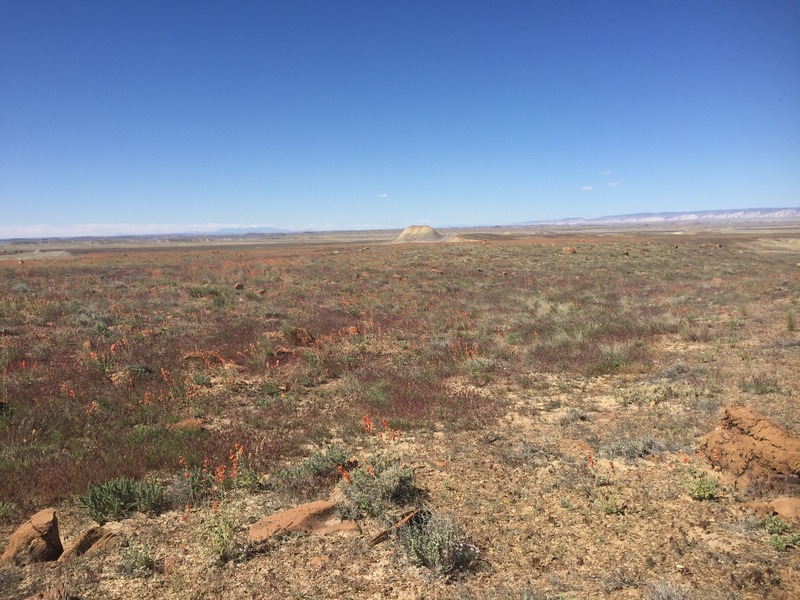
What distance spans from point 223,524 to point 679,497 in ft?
18.5

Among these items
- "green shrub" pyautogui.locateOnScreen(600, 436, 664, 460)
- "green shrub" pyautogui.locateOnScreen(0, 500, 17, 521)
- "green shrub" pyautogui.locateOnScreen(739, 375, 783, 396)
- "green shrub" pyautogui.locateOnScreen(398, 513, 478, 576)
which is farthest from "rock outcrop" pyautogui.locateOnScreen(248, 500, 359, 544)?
"green shrub" pyautogui.locateOnScreen(739, 375, 783, 396)

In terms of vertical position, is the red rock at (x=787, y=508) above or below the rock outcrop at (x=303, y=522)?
above

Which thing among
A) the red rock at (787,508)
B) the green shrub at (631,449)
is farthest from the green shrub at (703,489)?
the green shrub at (631,449)

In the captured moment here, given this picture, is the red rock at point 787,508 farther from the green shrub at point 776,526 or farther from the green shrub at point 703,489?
the green shrub at point 703,489

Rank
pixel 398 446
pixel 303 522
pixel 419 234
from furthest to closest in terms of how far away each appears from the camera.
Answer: pixel 419 234
pixel 398 446
pixel 303 522

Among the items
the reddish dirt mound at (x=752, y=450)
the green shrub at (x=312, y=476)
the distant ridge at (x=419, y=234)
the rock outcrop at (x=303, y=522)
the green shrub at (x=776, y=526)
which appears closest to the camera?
the green shrub at (x=776, y=526)

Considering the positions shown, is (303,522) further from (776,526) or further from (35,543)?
(776,526)

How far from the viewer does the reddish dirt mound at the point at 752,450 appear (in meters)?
5.59

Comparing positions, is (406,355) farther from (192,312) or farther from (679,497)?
(192,312)

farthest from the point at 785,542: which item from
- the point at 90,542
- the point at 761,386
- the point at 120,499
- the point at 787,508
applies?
the point at 120,499

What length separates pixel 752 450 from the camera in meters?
5.90

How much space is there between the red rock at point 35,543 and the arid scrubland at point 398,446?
96 mm

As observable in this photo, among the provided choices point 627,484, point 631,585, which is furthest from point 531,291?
point 631,585

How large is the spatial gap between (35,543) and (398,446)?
4.75 metres
